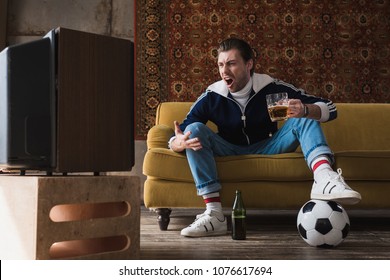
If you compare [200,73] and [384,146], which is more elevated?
[200,73]

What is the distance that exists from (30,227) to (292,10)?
11.0 feet

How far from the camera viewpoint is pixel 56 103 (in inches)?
51.2

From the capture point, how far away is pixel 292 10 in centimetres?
397

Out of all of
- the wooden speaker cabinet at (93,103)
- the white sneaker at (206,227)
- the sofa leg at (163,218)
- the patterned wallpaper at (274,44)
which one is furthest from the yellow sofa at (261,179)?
the patterned wallpaper at (274,44)

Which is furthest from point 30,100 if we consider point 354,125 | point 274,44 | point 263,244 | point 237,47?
point 274,44

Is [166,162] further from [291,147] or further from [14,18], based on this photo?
[14,18]

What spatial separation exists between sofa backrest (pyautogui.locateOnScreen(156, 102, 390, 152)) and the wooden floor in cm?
56

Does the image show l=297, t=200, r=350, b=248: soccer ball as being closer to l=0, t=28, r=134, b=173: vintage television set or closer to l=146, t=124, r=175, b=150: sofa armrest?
l=0, t=28, r=134, b=173: vintage television set

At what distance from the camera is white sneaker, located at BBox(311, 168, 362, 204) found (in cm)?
173

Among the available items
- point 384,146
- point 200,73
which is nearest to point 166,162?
point 384,146

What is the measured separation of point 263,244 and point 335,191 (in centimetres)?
37

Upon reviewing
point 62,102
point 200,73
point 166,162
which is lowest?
point 166,162

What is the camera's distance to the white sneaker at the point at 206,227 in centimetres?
198
